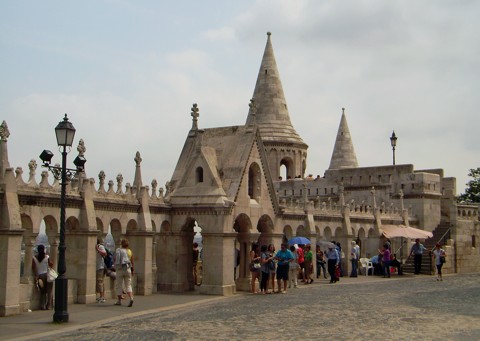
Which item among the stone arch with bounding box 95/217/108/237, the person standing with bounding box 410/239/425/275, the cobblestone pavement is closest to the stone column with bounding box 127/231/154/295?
the stone arch with bounding box 95/217/108/237

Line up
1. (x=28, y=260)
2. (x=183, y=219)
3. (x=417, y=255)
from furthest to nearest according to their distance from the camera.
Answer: (x=417, y=255) < (x=183, y=219) < (x=28, y=260)

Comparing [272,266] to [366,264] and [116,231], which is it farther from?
[366,264]

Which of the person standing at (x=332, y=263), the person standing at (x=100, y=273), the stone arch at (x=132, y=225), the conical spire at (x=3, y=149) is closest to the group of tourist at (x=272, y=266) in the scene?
the person standing at (x=332, y=263)

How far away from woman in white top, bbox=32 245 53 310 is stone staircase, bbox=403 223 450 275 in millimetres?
22582

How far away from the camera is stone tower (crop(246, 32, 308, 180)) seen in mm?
46906

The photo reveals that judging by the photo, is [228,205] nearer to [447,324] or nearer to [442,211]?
[447,324]

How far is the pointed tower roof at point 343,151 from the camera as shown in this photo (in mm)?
51219

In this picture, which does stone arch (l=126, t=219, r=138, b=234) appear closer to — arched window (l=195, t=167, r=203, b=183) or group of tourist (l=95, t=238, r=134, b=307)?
group of tourist (l=95, t=238, r=134, b=307)

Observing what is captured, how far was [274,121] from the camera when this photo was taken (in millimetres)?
47094

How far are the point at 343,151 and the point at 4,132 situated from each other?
3723cm

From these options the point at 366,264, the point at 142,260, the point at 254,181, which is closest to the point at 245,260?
the point at 254,181

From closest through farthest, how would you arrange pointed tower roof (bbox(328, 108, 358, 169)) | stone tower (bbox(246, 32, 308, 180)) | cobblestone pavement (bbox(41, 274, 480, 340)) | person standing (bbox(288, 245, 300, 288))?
cobblestone pavement (bbox(41, 274, 480, 340)), person standing (bbox(288, 245, 300, 288)), stone tower (bbox(246, 32, 308, 180)), pointed tower roof (bbox(328, 108, 358, 169))

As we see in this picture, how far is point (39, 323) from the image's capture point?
587 inches

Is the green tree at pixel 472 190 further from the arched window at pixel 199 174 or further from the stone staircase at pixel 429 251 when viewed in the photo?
the arched window at pixel 199 174
